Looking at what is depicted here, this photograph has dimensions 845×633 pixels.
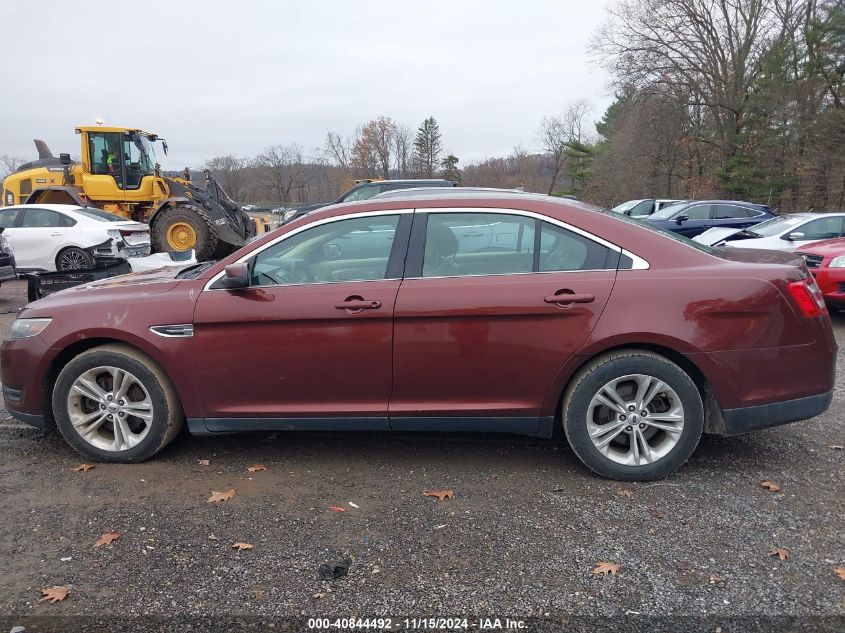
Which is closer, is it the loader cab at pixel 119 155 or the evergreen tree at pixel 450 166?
the loader cab at pixel 119 155

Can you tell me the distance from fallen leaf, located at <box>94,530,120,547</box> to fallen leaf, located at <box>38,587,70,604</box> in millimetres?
327

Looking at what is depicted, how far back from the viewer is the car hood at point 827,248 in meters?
7.31

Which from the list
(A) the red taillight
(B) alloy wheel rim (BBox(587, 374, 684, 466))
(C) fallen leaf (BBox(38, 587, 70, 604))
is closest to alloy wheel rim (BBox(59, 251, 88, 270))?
(C) fallen leaf (BBox(38, 587, 70, 604))

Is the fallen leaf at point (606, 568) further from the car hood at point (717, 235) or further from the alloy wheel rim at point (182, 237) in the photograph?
the alloy wheel rim at point (182, 237)

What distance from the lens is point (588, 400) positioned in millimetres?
3309

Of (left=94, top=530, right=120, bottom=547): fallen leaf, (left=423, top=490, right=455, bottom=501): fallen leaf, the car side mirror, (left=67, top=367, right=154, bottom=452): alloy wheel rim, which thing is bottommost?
(left=94, top=530, right=120, bottom=547): fallen leaf

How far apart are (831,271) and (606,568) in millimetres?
6508

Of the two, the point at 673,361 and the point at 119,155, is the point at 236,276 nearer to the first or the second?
the point at 673,361

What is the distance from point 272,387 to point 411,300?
39.0 inches

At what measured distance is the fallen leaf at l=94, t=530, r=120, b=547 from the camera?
2859 mm

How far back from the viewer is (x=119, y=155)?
1417cm

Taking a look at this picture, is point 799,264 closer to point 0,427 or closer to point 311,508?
point 311,508

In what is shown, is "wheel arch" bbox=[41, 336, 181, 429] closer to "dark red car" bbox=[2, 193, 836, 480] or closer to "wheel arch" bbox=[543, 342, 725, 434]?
"dark red car" bbox=[2, 193, 836, 480]

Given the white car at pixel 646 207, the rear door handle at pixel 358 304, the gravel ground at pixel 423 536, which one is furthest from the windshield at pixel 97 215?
the white car at pixel 646 207
